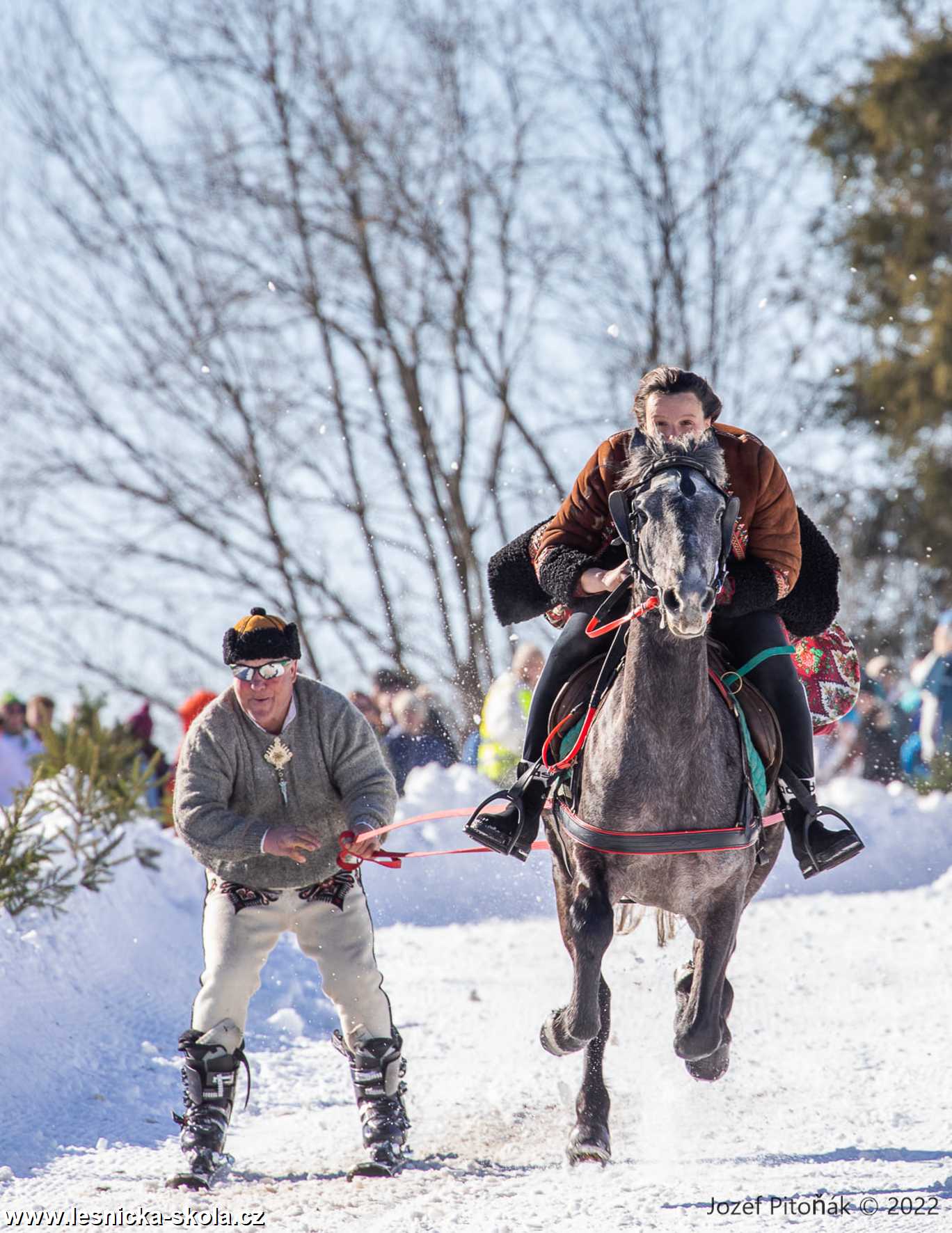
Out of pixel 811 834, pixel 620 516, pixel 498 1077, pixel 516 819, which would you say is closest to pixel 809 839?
pixel 811 834

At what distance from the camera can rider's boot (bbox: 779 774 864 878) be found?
4.96 metres

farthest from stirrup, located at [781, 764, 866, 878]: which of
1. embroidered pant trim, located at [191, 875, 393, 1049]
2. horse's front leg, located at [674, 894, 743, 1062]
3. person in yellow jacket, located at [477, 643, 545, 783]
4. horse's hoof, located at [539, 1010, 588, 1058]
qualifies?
person in yellow jacket, located at [477, 643, 545, 783]

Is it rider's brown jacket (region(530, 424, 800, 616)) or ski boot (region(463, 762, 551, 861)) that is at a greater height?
rider's brown jacket (region(530, 424, 800, 616))

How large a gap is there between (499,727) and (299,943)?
15.0 ft

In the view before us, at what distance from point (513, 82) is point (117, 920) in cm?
1012

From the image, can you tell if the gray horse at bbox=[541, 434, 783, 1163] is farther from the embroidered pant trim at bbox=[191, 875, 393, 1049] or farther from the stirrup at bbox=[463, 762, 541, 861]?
the embroidered pant trim at bbox=[191, 875, 393, 1049]

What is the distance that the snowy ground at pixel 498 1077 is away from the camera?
457cm

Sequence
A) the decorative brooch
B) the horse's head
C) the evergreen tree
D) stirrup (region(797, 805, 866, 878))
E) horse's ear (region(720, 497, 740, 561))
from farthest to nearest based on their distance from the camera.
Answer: the evergreen tree
the decorative brooch
stirrup (region(797, 805, 866, 878))
horse's ear (region(720, 497, 740, 561))
the horse's head

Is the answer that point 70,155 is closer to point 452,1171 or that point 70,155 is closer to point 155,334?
point 155,334

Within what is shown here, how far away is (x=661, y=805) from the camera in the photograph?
15.1 ft

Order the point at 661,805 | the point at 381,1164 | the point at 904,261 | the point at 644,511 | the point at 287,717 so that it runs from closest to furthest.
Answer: the point at 644,511, the point at 661,805, the point at 381,1164, the point at 287,717, the point at 904,261

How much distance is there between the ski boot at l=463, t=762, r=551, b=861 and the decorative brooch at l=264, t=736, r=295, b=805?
69 cm

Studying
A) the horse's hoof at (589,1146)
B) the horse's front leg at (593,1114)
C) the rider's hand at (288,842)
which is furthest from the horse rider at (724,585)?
the horse's hoof at (589,1146)

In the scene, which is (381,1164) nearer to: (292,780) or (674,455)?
(292,780)
